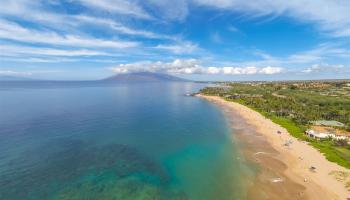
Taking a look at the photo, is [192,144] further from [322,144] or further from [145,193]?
[322,144]

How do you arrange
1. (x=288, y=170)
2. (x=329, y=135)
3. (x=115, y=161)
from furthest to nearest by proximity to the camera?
(x=329, y=135)
(x=115, y=161)
(x=288, y=170)

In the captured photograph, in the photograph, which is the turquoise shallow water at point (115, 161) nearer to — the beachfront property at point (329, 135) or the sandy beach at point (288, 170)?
the sandy beach at point (288, 170)

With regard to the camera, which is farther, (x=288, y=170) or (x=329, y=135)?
(x=329, y=135)

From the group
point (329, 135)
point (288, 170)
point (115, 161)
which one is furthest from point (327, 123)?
point (115, 161)

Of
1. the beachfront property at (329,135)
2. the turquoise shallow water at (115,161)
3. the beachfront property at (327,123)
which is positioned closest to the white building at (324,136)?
the beachfront property at (329,135)

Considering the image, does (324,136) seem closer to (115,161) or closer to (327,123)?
(327,123)

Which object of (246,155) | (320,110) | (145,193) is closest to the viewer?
(145,193)

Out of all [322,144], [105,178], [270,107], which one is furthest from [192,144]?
[270,107]

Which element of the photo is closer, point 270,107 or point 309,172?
point 309,172

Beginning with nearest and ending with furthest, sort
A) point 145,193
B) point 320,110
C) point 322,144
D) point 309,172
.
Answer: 1. point 145,193
2. point 309,172
3. point 322,144
4. point 320,110
